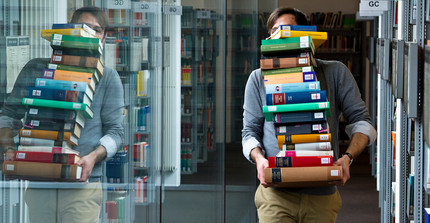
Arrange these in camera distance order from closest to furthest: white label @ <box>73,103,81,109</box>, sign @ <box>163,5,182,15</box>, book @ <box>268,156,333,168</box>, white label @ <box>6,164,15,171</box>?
white label @ <box>6,164,15,171</box> < white label @ <box>73,103,81,109</box> < book @ <box>268,156,333,168</box> < sign @ <box>163,5,182,15</box>

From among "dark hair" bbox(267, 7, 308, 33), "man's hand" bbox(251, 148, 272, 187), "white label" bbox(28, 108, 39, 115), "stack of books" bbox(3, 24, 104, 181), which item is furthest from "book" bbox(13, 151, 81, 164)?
"dark hair" bbox(267, 7, 308, 33)

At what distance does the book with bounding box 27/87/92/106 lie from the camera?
1.81 metres

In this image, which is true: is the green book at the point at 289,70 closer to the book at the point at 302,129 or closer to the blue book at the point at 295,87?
the blue book at the point at 295,87

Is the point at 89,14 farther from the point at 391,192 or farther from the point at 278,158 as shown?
the point at 391,192

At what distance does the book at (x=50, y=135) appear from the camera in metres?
1.78

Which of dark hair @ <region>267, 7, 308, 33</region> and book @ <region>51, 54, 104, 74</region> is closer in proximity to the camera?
book @ <region>51, 54, 104, 74</region>

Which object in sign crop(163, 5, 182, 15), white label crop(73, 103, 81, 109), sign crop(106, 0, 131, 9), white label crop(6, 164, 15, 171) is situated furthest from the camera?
sign crop(163, 5, 182, 15)

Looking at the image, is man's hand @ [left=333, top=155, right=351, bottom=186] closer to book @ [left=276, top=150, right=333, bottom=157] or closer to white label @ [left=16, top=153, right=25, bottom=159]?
book @ [left=276, top=150, right=333, bottom=157]

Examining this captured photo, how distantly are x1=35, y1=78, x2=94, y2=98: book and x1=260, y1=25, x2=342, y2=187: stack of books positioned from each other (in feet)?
2.24

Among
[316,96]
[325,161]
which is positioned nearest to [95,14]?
[316,96]

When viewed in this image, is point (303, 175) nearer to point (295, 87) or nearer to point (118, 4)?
point (295, 87)

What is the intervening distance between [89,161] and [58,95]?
242 mm

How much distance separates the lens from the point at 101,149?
80.0 inches

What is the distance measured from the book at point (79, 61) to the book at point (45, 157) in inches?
10.5
